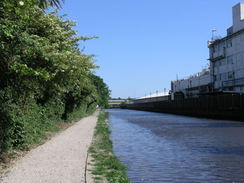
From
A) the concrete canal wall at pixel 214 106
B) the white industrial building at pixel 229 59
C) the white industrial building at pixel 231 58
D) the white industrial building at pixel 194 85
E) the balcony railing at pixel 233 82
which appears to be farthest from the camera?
the white industrial building at pixel 194 85

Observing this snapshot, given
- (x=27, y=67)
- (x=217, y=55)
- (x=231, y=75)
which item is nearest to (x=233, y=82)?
(x=231, y=75)

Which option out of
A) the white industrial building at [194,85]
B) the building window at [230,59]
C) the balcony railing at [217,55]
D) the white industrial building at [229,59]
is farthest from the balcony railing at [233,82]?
the white industrial building at [194,85]

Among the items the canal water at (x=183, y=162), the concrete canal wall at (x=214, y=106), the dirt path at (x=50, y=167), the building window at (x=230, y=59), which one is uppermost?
the building window at (x=230, y=59)

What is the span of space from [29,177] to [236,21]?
61900mm

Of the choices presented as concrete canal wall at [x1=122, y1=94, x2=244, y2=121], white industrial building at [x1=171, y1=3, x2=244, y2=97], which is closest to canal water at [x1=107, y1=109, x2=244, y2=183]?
concrete canal wall at [x1=122, y1=94, x2=244, y2=121]

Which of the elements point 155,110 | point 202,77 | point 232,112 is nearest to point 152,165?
point 232,112

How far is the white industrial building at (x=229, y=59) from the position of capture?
2451 inches

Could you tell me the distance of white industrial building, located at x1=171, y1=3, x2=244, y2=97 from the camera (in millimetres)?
62250

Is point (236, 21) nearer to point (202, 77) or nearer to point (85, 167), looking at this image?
point (202, 77)

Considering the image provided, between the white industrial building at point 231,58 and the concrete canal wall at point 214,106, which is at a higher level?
the white industrial building at point 231,58

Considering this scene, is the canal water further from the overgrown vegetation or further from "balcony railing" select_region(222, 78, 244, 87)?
"balcony railing" select_region(222, 78, 244, 87)

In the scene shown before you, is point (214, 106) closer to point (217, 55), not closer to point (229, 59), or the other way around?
point (229, 59)

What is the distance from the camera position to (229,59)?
2625 inches

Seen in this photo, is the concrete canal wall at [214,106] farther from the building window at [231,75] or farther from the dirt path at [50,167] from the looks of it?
the dirt path at [50,167]
